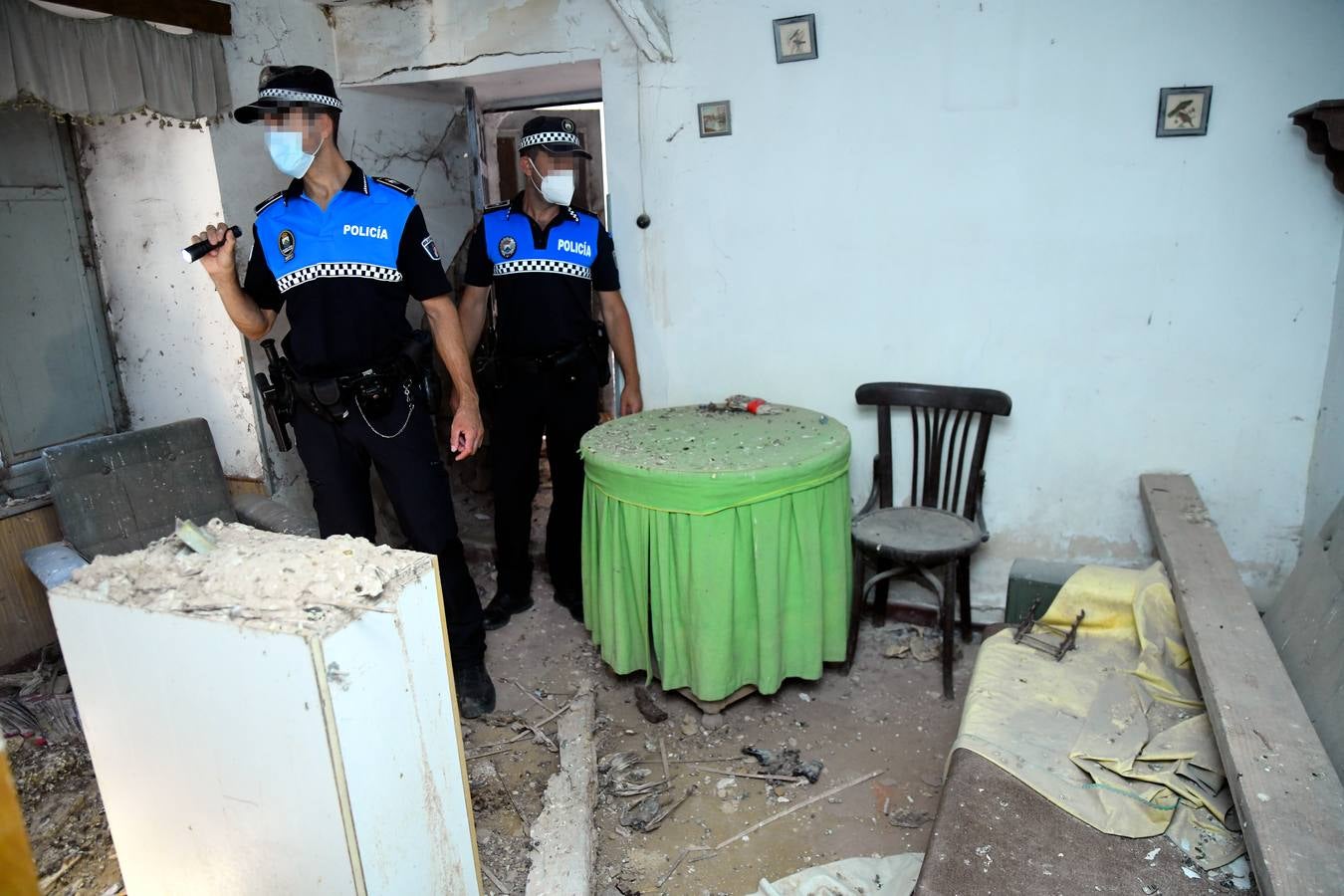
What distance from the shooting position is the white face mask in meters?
3.08

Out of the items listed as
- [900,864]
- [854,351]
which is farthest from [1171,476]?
[900,864]

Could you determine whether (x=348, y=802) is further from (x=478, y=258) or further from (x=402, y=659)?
(x=478, y=258)

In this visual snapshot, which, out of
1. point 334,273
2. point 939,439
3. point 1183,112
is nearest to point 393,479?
point 334,273

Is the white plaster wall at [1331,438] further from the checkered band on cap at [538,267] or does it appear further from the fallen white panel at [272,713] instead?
the fallen white panel at [272,713]

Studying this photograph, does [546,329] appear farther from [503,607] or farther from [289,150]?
[503,607]

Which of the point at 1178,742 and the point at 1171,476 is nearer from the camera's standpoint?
the point at 1178,742

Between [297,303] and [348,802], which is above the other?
[297,303]

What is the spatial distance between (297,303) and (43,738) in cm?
165

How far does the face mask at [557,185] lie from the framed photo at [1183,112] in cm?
198

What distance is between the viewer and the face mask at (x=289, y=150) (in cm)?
248

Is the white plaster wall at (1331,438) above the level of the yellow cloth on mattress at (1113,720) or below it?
above

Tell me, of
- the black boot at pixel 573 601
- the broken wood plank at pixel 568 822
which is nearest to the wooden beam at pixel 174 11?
the black boot at pixel 573 601

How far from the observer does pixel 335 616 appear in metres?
1.36

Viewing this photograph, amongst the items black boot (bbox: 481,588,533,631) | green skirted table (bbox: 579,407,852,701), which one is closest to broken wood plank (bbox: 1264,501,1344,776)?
green skirted table (bbox: 579,407,852,701)
